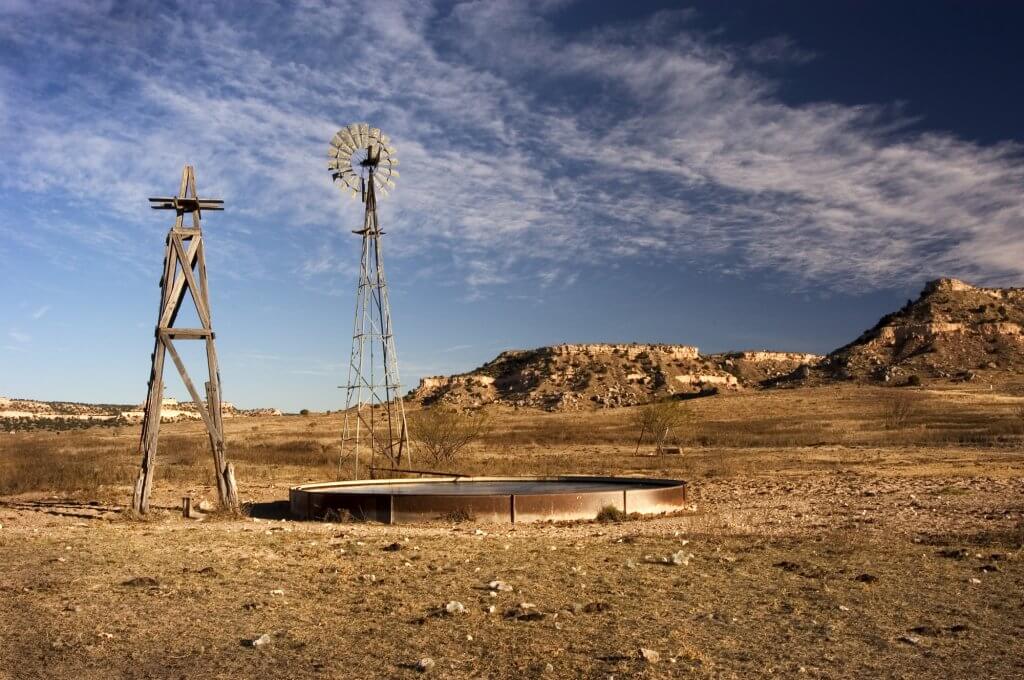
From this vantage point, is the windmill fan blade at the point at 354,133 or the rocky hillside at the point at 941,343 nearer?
the windmill fan blade at the point at 354,133

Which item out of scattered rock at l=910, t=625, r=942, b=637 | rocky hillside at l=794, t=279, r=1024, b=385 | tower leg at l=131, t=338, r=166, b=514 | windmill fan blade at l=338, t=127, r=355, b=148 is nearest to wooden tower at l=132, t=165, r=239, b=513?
tower leg at l=131, t=338, r=166, b=514

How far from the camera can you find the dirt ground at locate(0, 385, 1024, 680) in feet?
25.3

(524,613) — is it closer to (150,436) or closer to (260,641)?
(260,641)

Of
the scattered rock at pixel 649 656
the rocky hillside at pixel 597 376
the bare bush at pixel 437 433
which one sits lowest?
the scattered rock at pixel 649 656

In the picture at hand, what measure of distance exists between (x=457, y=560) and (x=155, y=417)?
9.69 metres

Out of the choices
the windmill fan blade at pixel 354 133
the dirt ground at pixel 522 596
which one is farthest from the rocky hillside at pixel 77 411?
the dirt ground at pixel 522 596

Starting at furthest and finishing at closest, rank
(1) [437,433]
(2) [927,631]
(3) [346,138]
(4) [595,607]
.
Result: (1) [437,433]
(3) [346,138]
(4) [595,607]
(2) [927,631]

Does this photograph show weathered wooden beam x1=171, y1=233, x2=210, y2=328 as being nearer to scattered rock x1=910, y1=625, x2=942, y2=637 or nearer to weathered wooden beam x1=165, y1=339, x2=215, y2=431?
weathered wooden beam x1=165, y1=339, x2=215, y2=431

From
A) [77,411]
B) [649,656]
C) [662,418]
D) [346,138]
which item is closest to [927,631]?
[649,656]

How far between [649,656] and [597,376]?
11365 centimetres

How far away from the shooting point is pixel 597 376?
12075 cm

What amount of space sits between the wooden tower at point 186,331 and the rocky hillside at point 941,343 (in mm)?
88514

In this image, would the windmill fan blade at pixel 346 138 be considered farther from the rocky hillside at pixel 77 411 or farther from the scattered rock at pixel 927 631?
the rocky hillside at pixel 77 411

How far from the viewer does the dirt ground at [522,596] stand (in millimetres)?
7707
